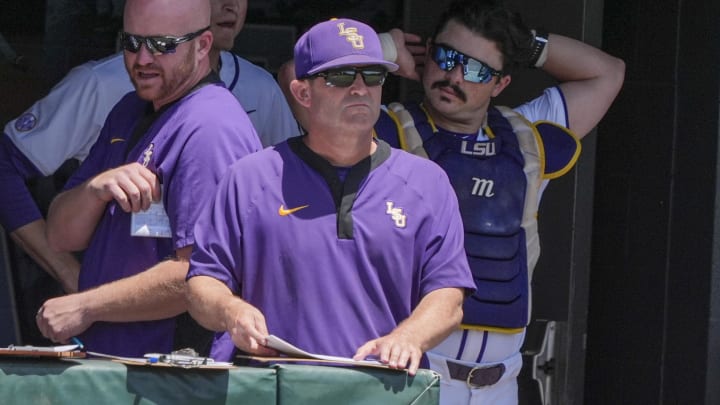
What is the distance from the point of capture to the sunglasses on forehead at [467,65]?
498cm

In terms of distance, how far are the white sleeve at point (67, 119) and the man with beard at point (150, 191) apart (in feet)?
2.49

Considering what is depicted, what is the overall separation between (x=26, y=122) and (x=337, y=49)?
1569 mm

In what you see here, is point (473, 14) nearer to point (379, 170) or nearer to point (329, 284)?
point (379, 170)

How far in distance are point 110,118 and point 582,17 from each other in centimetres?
260

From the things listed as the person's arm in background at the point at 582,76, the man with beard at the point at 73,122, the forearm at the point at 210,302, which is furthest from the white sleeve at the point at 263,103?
the forearm at the point at 210,302

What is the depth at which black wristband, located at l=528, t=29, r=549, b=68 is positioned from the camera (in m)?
5.42

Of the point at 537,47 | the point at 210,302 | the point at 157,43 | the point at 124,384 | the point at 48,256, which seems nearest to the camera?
the point at 124,384

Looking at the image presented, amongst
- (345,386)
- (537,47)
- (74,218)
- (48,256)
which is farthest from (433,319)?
(537,47)

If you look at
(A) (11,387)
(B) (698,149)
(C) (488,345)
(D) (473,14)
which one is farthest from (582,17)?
(A) (11,387)

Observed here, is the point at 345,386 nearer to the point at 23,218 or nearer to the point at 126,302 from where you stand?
the point at 126,302

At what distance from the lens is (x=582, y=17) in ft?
20.6

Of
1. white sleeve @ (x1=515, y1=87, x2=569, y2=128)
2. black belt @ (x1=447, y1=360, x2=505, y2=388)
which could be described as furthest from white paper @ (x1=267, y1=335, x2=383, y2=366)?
white sleeve @ (x1=515, y1=87, x2=569, y2=128)

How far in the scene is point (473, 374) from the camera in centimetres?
491

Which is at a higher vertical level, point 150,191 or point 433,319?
point 150,191
